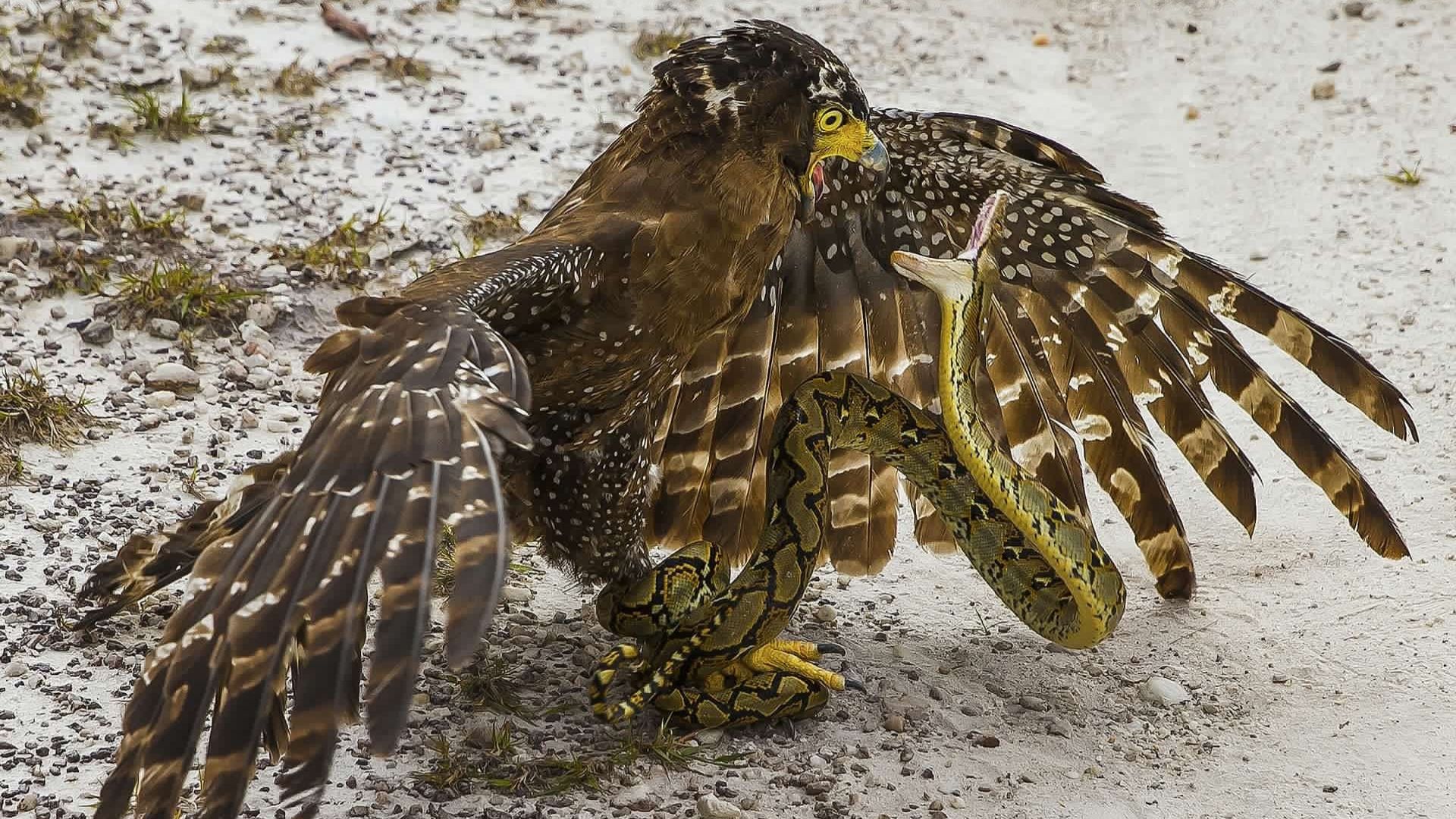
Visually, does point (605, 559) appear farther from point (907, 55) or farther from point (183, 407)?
point (907, 55)

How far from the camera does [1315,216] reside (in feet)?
22.0

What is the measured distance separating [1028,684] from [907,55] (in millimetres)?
5235

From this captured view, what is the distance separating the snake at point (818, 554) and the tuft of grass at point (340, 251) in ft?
7.82

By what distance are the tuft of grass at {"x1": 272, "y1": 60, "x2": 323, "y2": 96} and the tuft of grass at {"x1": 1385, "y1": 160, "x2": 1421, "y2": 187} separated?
5080 millimetres

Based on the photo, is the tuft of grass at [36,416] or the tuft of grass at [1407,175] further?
the tuft of grass at [1407,175]

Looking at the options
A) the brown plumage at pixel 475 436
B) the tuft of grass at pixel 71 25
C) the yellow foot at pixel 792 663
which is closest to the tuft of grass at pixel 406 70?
the tuft of grass at pixel 71 25

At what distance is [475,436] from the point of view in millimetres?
2561

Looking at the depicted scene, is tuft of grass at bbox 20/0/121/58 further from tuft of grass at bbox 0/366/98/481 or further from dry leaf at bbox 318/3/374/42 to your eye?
tuft of grass at bbox 0/366/98/481

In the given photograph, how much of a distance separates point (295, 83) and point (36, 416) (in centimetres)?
300

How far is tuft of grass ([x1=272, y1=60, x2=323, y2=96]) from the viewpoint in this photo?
23.7ft

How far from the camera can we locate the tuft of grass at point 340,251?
5902 millimetres

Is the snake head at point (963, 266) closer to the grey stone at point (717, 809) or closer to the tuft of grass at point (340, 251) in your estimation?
the grey stone at point (717, 809)

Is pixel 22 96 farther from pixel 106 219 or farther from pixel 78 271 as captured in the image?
pixel 78 271

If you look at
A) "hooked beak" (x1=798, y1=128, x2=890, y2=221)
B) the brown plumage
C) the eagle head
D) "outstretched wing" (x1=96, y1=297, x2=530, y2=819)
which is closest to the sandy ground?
the brown plumage
